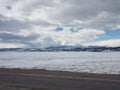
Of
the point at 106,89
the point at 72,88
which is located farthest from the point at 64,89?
the point at 106,89

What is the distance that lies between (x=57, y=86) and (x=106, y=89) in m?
4.14

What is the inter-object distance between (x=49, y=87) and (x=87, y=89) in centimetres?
322

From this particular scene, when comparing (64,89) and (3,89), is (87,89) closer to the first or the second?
(64,89)

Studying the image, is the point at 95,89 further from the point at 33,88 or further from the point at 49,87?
the point at 33,88

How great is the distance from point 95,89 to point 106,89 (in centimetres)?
78

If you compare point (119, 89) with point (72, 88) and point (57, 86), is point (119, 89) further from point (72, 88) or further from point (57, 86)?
point (57, 86)

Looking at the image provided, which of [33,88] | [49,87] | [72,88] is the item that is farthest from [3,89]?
[72,88]

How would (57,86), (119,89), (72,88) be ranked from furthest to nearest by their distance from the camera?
(57,86) → (72,88) → (119,89)

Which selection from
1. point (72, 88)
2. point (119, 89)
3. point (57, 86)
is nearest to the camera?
point (119, 89)

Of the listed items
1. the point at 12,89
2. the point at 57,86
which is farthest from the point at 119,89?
the point at 12,89

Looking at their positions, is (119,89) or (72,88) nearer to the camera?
(119,89)

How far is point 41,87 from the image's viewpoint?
59.6 ft

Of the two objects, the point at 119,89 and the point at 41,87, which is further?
the point at 41,87

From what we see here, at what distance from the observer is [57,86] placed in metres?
18.5
